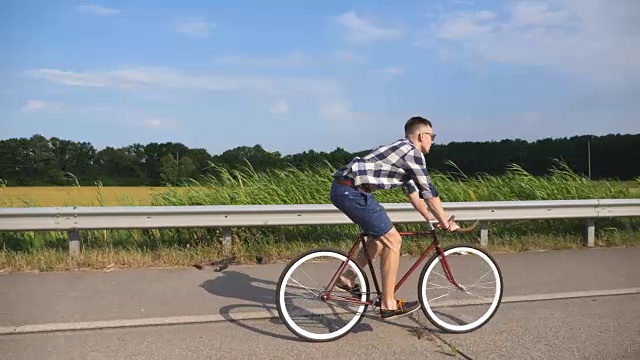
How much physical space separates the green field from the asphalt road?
534mm

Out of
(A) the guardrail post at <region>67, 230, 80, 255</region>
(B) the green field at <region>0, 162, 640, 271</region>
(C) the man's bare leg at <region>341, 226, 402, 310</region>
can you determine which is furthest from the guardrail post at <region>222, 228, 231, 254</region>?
(C) the man's bare leg at <region>341, 226, 402, 310</region>

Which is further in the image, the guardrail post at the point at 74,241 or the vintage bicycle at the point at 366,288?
the guardrail post at the point at 74,241

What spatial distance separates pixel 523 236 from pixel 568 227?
3.44 feet

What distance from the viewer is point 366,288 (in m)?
4.85

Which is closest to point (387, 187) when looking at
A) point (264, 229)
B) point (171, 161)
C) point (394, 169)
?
point (394, 169)

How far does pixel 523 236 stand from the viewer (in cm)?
929

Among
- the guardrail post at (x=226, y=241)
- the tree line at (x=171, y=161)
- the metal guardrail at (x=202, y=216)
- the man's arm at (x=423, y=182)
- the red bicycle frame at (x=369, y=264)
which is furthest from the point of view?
the tree line at (x=171, y=161)

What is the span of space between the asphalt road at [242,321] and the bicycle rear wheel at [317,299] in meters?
0.12

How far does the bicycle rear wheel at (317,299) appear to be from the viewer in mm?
4711

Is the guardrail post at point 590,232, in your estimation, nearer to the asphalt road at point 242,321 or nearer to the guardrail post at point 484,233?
the guardrail post at point 484,233

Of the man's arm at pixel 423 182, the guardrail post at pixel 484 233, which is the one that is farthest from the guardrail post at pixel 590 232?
the man's arm at pixel 423 182

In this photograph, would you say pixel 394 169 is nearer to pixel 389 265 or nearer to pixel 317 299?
pixel 389 265

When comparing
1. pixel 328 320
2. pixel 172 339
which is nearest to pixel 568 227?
pixel 328 320

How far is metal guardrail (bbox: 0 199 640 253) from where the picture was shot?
741 centimetres
